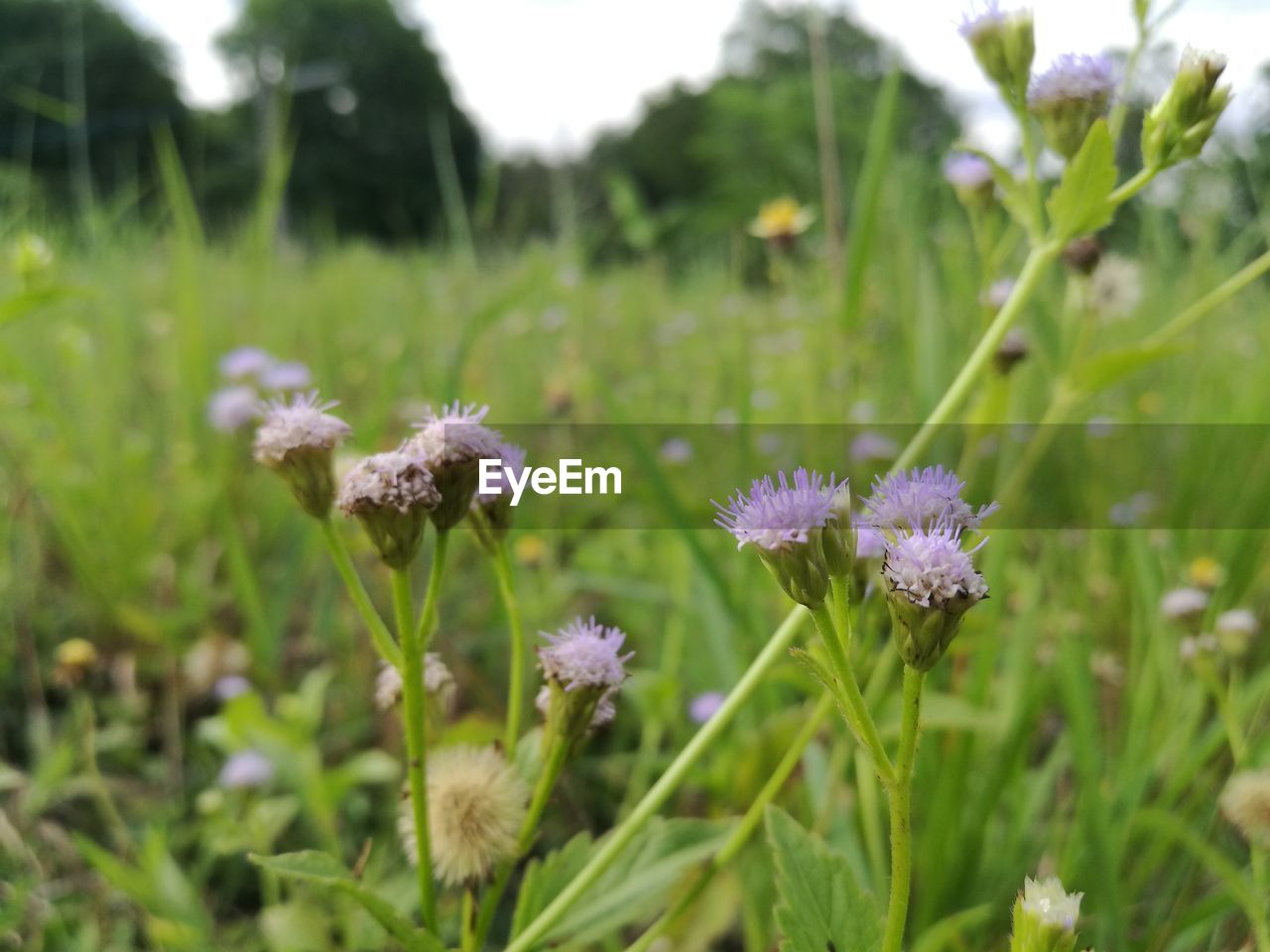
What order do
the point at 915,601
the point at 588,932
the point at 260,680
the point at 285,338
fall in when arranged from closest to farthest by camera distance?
the point at 915,601 → the point at 588,932 → the point at 260,680 → the point at 285,338

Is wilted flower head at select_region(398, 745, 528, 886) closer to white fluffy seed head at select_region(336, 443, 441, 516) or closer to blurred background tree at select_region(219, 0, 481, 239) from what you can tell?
white fluffy seed head at select_region(336, 443, 441, 516)

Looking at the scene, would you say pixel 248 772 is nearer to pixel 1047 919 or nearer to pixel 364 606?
pixel 364 606

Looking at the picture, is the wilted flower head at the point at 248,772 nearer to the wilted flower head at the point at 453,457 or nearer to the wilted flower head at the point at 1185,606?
the wilted flower head at the point at 453,457

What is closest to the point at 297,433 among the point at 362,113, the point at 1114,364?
the point at 1114,364

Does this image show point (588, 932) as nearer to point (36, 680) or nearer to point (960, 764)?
point (960, 764)

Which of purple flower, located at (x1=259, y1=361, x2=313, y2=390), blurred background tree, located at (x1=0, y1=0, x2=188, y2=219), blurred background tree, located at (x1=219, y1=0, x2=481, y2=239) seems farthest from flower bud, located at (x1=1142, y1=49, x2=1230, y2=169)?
blurred background tree, located at (x1=219, y1=0, x2=481, y2=239)

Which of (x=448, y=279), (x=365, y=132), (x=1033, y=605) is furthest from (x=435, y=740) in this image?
(x=365, y=132)
